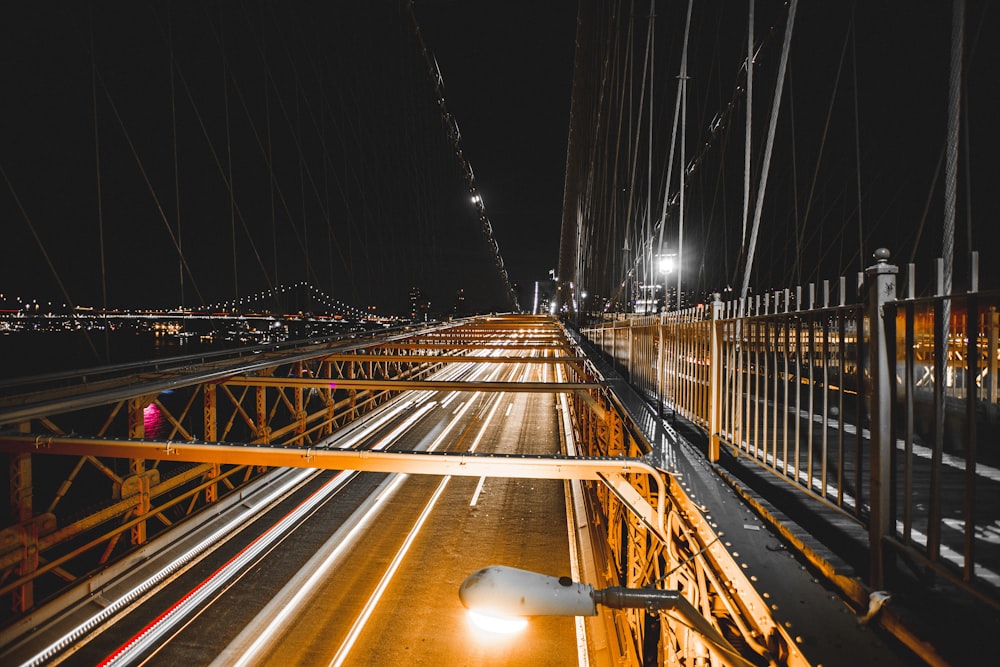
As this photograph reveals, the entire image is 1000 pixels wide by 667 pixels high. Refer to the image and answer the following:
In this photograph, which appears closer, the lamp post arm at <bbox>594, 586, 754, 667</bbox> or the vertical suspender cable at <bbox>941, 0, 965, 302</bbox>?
the lamp post arm at <bbox>594, 586, 754, 667</bbox>

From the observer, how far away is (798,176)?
36.2 ft

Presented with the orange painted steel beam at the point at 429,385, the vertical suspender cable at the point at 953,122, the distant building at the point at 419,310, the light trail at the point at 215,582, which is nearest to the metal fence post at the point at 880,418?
the vertical suspender cable at the point at 953,122

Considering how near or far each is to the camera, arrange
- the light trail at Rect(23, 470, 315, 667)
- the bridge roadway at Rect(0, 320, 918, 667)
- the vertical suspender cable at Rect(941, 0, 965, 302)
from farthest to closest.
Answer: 1. the light trail at Rect(23, 470, 315, 667)
2. the vertical suspender cable at Rect(941, 0, 965, 302)
3. the bridge roadway at Rect(0, 320, 918, 667)

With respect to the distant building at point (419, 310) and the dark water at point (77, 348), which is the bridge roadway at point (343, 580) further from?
the dark water at point (77, 348)

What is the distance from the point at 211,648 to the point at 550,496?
609cm

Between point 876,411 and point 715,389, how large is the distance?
5.92 feet

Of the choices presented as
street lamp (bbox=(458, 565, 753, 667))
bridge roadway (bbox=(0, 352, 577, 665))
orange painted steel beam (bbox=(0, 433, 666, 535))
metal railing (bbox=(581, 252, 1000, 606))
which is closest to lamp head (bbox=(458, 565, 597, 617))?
street lamp (bbox=(458, 565, 753, 667))

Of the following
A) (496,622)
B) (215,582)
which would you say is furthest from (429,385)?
(496,622)

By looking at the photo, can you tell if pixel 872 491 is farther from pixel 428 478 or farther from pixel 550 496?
pixel 428 478

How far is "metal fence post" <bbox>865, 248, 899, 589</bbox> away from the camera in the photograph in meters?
1.74

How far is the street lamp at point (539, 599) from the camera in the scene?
1.28 m

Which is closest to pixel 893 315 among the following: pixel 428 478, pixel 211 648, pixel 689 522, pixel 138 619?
pixel 689 522

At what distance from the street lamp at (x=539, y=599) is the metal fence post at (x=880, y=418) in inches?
33.7

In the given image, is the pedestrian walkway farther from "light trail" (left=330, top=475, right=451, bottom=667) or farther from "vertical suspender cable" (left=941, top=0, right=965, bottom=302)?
"light trail" (left=330, top=475, right=451, bottom=667)
